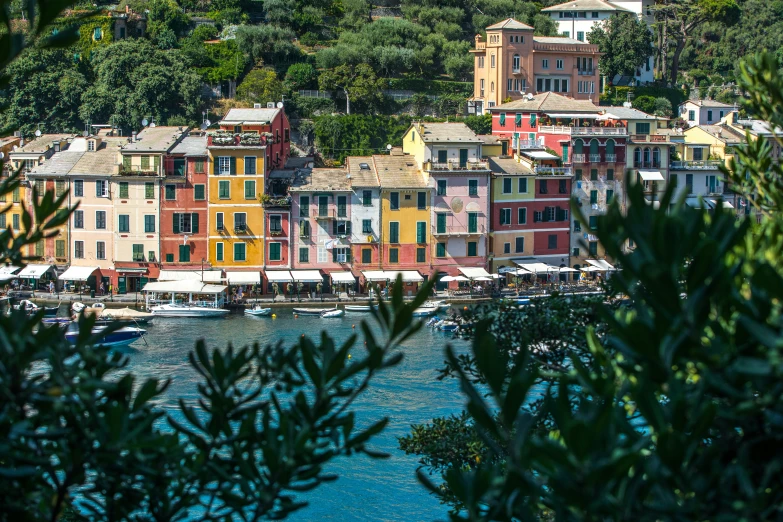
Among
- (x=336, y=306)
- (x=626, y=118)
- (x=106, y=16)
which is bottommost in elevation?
(x=336, y=306)

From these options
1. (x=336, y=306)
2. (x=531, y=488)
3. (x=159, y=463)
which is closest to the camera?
(x=531, y=488)

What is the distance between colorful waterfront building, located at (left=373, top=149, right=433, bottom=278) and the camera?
3850 cm

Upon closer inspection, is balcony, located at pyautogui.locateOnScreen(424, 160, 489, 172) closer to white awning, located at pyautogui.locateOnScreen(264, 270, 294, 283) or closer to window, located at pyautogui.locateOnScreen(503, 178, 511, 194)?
window, located at pyautogui.locateOnScreen(503, 178, 511, 194)

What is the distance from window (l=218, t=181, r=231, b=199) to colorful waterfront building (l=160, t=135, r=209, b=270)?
41 centimetres

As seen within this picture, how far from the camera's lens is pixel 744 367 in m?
4.34

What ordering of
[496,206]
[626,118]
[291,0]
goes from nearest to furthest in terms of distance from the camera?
[496,206] → [626,118] → [291,0]

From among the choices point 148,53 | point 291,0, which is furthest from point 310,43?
point 148,53

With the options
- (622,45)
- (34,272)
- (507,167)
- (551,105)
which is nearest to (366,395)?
(34,272)

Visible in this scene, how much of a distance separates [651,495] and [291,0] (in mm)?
54336

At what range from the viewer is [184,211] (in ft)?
123

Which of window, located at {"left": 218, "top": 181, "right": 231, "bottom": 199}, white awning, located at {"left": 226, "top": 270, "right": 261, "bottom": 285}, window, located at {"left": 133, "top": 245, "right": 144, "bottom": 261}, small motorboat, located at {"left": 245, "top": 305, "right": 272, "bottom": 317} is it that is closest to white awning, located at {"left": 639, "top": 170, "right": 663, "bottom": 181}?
white awning, located at {"left": 226, "top": 270, "right": 261, "bottom": 285}

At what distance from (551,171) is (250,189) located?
32.2 ft

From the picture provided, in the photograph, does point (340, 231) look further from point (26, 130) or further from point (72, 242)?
point (26, 130)

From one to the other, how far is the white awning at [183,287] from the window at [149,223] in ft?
6.11
